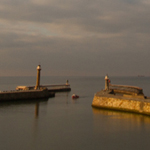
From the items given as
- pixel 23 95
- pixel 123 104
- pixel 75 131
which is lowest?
pixel 75 131

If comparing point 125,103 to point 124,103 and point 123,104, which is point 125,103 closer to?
point 124,103

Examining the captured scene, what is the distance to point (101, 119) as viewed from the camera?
32.8 m

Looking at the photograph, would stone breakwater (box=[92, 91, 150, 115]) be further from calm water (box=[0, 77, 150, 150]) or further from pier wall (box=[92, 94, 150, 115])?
calm water (box=[0, 77, 150, 150])

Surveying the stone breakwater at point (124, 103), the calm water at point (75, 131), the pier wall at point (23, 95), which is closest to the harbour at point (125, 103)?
the stone breakwater at point (124, 103)

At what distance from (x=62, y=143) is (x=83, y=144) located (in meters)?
2.23

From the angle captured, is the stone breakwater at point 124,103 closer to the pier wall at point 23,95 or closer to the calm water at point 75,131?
the calm water at point 75,131

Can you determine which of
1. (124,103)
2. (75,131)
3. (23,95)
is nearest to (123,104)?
(124,103)

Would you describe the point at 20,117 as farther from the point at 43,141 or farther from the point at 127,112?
the point at 127,112

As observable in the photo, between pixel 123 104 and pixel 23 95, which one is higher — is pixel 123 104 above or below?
above

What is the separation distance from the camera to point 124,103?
121ft

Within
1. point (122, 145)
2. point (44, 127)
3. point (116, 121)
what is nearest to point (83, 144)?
point (122, 145)

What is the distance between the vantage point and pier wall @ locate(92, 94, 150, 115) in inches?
1326

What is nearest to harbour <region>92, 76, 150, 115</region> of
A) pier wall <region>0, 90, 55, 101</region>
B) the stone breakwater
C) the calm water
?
the stone breakwater

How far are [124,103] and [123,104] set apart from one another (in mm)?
248
